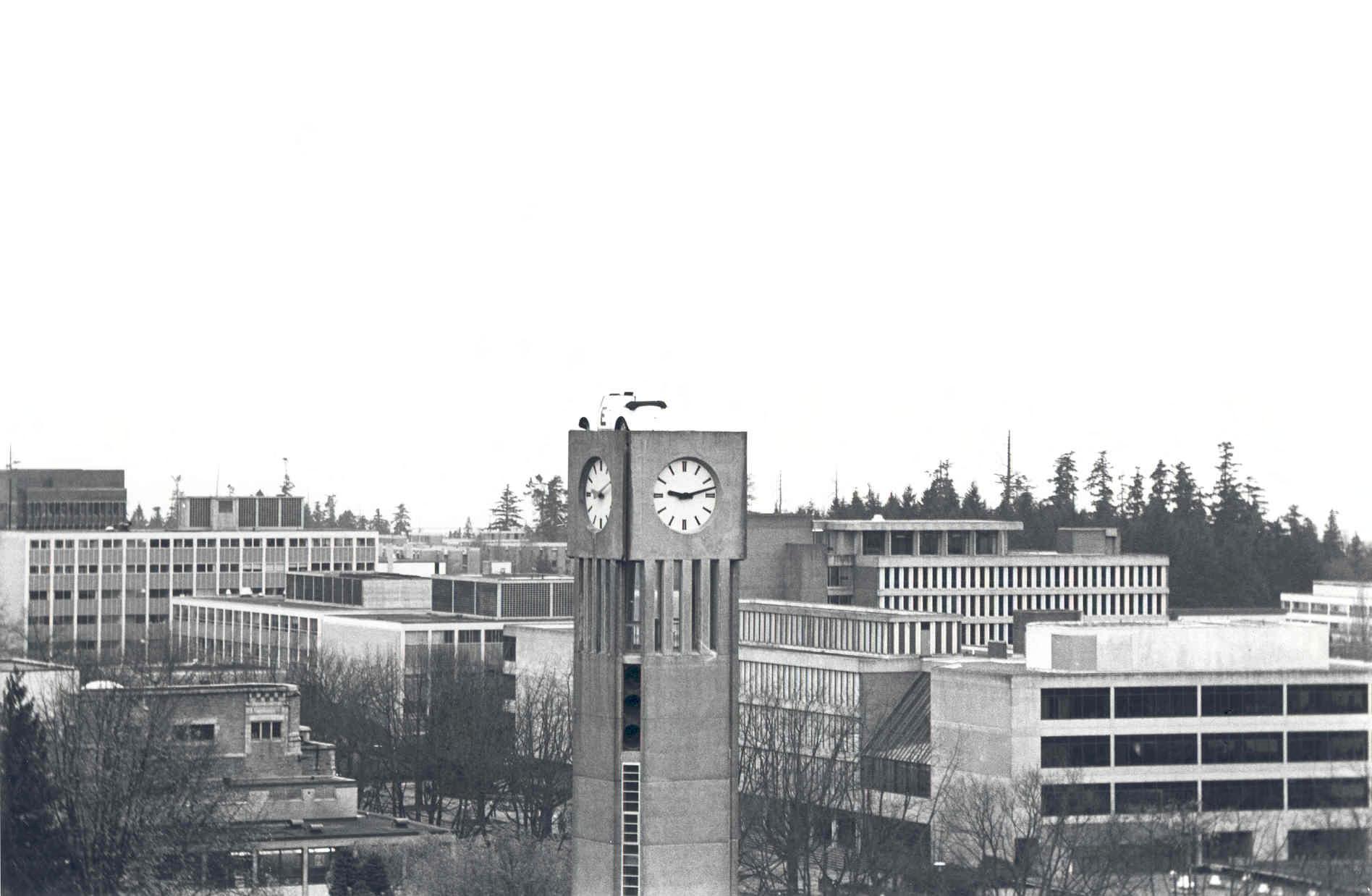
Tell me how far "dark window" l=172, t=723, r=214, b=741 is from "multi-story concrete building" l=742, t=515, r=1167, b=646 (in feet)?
186

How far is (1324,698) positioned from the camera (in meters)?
93.3

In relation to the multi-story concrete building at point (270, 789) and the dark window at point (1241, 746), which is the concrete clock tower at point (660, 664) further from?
the dark window at point (1241, 746)

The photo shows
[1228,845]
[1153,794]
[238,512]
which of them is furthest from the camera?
[238,512]

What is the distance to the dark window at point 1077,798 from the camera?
90.2 meters

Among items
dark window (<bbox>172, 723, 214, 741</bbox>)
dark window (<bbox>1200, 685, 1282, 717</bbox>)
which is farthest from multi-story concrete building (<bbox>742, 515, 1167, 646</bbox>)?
dark window (<bbox>172, 723, 214, 741</bbox>)

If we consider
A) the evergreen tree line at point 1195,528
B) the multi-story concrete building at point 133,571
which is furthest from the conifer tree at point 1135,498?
the multi-story concrete building at point 133,571

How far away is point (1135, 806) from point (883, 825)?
322 inches

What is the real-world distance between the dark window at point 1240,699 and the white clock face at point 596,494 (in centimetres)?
4480

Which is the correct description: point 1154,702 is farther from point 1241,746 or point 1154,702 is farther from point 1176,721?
point 1241,746

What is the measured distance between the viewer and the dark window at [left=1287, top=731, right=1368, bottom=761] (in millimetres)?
92875

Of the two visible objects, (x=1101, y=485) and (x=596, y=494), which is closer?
(x=596, y=494)

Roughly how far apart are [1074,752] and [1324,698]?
28.2 ft

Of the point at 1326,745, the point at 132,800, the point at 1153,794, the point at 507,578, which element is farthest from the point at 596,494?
the point at 507,578

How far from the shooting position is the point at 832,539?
144625mm
